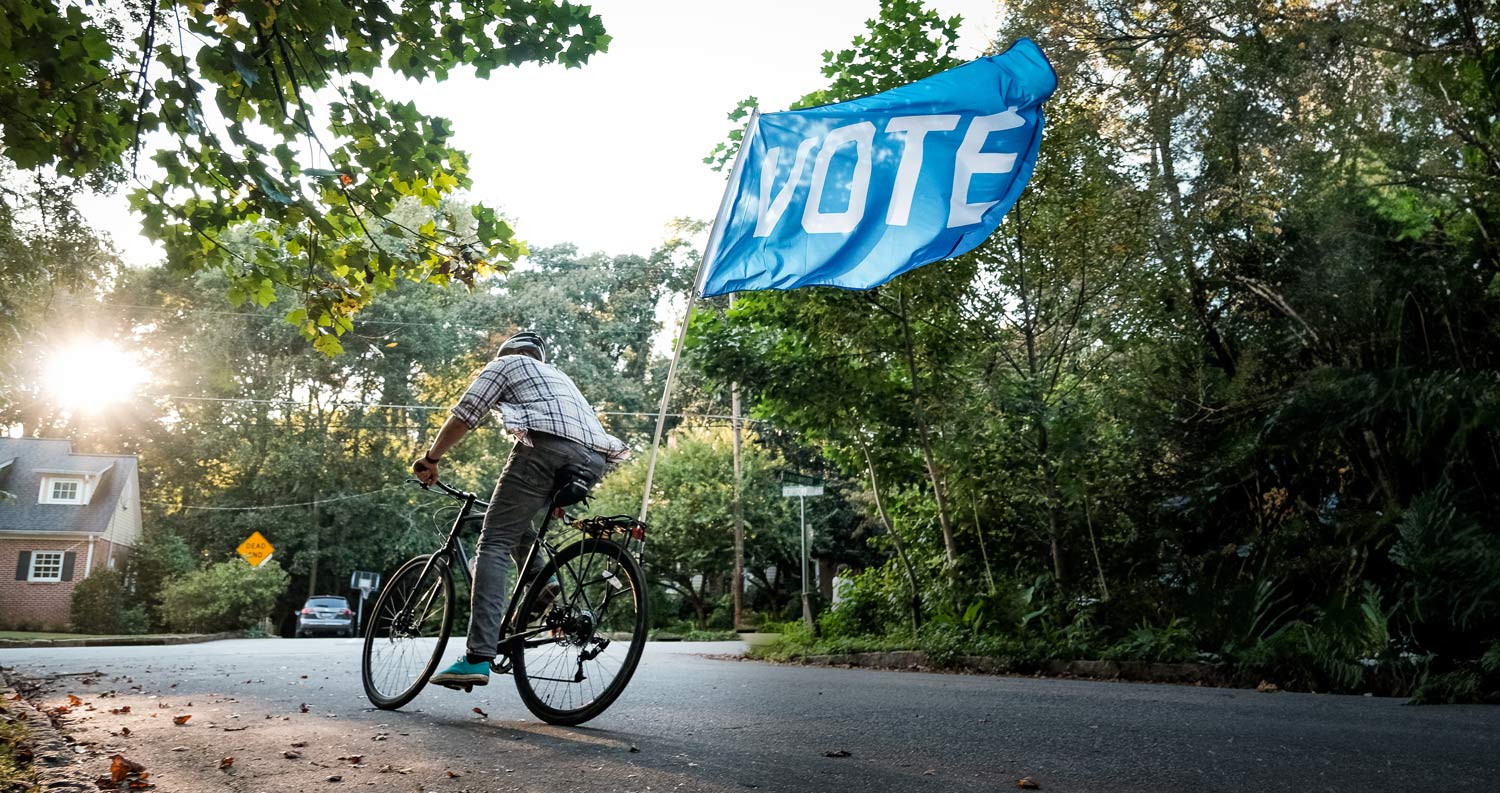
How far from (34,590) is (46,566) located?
3.18 feet

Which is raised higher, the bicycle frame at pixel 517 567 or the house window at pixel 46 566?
the house window at pixel 46 566

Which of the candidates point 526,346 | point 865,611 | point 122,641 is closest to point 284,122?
point 526,346

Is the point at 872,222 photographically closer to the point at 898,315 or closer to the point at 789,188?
the point at 789,188

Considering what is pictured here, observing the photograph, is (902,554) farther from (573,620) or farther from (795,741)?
(795,741)

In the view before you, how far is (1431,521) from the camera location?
8.23 m

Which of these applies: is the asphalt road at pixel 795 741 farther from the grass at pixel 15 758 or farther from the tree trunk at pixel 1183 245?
the tree trunk at pixel 1183 245

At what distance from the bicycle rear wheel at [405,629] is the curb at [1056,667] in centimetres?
594

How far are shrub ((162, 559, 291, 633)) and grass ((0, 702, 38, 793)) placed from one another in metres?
33.1

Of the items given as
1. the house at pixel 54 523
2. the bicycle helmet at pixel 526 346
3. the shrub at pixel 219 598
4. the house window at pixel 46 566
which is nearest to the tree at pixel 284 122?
the bicycle helmet at pixel 526 346

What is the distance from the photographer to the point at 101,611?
33906 mm

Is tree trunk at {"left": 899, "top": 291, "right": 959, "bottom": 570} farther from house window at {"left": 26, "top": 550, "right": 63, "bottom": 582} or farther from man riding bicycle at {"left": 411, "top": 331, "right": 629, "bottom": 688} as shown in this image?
house window at {"left": 26, "top": 550, "right": 63, "bottom": 582}

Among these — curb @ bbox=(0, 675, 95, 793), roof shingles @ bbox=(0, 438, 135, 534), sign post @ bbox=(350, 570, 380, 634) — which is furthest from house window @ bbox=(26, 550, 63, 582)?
curb @ bbox=(0, 675, 95, 793)

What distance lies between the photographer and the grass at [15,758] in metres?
3.24

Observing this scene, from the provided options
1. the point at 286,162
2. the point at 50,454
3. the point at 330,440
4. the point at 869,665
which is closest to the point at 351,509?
the point at 330,440
